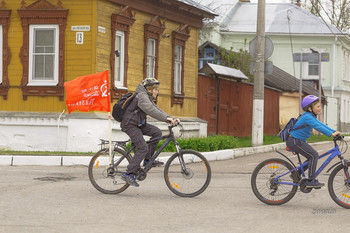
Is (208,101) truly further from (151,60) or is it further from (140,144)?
(140,144)

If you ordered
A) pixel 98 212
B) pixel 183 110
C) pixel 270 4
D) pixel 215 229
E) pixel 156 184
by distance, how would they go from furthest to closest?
1. pixel 270 4
2. pixel 183 110
3. pixel 156 184
4. pixel 98 212
5. pixel 215 229

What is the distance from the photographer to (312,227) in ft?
24.5

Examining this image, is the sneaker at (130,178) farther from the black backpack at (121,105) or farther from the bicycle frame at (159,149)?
the black backpack at (121,105)

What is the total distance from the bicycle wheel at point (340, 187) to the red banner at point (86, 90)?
4010mm

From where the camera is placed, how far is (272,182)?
29.8 ft

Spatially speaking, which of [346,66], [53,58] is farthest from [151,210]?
[346,66]

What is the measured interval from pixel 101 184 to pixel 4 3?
987 centimetres

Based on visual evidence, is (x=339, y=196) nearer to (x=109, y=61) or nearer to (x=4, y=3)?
(x=109, y=61)

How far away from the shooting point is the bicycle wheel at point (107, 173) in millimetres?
10023

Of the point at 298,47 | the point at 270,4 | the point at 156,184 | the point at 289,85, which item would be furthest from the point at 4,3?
the point at 270,4

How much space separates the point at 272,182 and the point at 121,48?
11.2m

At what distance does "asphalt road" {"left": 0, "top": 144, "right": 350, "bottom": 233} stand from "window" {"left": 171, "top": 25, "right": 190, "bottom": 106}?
11257 mm

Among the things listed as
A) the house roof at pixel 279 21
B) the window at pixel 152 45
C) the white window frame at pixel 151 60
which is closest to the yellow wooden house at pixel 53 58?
the window at pixel 152 45

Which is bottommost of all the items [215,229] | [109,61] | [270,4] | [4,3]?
[215,229]
